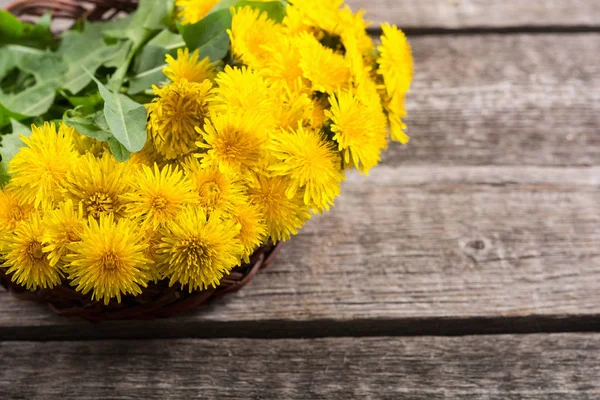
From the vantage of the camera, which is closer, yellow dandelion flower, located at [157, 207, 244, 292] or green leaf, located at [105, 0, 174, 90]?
yellow dandelion flower, located at [157, 207, 244, 292]

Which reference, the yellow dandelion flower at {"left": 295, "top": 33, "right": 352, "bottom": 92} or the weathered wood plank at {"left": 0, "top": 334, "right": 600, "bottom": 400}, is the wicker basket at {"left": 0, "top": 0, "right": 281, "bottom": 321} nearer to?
the weathered wood plank at {"left": 0, "top": 334, "right": 600, "bottom": 400}

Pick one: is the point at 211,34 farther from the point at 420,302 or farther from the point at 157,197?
the point at 420,302

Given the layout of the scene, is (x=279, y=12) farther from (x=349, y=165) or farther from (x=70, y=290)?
(x=70, y=290)

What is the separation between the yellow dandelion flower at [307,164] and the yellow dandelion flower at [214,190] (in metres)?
0.04

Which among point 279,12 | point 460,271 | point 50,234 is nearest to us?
point 50,234

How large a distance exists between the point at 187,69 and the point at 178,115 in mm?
55

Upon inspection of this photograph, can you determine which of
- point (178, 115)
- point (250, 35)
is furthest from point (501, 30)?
point (178, 115)

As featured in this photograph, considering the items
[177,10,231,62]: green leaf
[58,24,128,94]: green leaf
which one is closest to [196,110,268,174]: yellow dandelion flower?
[177,10,231,62]: green leaf

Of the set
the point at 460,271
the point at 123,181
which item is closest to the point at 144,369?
the point at 123,181

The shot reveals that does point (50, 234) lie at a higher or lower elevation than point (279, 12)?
lower

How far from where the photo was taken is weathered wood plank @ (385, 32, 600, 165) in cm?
78

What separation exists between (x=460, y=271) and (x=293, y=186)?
0.33 meters

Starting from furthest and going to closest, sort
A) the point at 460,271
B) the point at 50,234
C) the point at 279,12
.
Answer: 1. the point at 460,271
2. the point at 279,12
3. the point at 50,234

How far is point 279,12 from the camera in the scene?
1.83 ft
